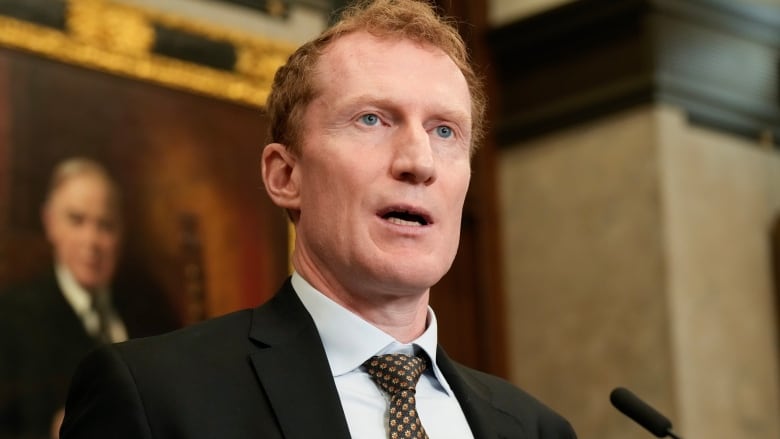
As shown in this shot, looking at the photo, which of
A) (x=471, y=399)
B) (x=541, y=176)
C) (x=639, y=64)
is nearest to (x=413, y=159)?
(x=471, y=399)

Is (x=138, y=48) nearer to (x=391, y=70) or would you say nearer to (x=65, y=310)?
(x=65, y=310)

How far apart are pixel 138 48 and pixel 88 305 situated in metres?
1.42

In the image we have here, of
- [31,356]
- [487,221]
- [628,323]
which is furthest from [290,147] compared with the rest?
[487,221]

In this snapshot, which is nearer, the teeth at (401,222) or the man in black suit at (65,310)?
the teeth at (401,222)

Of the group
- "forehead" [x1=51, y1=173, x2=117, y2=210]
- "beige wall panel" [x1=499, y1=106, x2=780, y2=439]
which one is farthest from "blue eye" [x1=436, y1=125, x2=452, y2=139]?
"beige wall panel" [x1=499, y1=106, x2=780, y2=439]

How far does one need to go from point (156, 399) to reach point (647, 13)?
591cm

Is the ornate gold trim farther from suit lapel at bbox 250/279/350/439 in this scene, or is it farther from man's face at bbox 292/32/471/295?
suit lapel at bbox 250/279/350/439

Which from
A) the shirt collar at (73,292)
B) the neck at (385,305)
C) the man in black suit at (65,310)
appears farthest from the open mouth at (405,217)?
the shirt collar at (73,292)

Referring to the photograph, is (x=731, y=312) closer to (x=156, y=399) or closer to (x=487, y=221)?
(x=487, y=221)

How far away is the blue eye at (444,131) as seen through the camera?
2.99 meters

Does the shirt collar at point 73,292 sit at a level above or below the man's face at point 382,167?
below

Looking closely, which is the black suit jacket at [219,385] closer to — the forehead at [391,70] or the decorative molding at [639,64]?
the forehead at [391,70]

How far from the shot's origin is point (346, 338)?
2.86 meters

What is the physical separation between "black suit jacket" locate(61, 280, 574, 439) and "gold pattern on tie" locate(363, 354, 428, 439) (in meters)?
0.13
